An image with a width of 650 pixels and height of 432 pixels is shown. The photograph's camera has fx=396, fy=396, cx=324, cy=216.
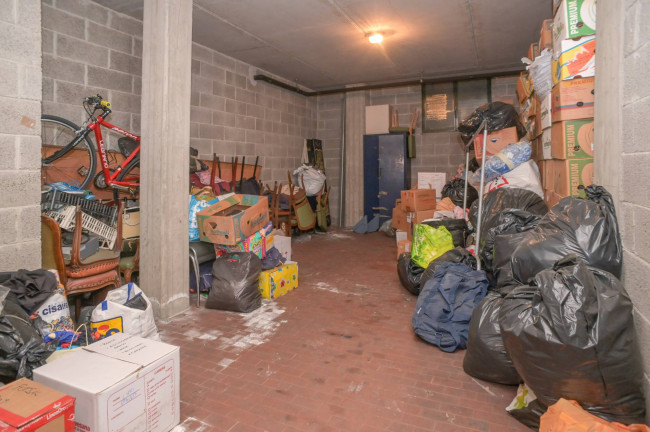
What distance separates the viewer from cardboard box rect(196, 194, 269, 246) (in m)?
3.33

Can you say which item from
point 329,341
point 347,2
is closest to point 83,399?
point 329,341

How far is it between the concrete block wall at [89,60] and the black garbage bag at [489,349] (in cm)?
Result: 378

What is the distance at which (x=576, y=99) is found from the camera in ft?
8.84

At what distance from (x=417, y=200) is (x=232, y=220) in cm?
277

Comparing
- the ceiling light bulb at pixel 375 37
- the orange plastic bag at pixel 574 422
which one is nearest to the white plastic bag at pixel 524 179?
the ceiling light bulb at pixel 375 37

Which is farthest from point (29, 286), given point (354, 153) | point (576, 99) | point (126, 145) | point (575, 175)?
point (354, 153)

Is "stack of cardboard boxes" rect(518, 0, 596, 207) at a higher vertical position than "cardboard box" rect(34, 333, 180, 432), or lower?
higher

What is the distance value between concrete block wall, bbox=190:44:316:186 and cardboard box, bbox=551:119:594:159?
4.12 meters

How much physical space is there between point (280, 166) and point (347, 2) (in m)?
3.53

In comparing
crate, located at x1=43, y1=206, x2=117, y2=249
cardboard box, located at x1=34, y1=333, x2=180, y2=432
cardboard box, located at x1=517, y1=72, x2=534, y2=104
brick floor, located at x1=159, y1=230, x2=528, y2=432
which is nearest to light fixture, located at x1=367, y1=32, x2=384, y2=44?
cardboard box, located at x1=517, y1=72, x2=534, y2=104

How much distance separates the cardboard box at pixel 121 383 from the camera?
143 cm

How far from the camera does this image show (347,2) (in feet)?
13.2

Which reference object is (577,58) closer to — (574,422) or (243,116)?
(574,422)

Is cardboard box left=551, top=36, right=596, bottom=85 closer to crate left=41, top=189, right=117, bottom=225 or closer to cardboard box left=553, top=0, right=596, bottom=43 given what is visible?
cardboard box left=553, top=0, right=596, bottom=43
